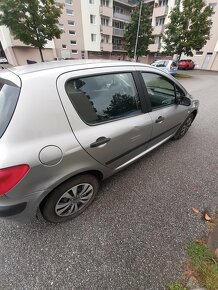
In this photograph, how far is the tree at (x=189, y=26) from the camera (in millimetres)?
13586

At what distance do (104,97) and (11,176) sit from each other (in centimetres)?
122

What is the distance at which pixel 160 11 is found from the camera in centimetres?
2744

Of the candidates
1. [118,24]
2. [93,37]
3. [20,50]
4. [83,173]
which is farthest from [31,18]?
[118,24]

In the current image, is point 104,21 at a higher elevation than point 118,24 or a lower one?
higher

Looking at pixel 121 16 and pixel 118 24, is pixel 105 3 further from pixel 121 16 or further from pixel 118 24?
pixel 118 24

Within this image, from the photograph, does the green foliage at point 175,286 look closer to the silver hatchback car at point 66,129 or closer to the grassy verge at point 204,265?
the grassy verge at point 204,265

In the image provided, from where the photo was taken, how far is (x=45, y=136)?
4.48 ft

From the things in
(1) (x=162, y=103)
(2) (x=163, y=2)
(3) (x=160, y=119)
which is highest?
(2) (x=163, y=2)

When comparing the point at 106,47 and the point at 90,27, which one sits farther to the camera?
the point at 106,47

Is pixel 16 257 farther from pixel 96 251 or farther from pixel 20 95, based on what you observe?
pixel 20 95

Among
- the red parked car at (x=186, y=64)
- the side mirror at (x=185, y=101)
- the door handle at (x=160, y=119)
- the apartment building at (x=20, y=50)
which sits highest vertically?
the side mirror at (x=185, y=101)

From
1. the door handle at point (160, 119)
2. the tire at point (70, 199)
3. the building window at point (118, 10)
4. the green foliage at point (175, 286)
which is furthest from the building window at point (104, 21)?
the green foliage at point (175, 286)

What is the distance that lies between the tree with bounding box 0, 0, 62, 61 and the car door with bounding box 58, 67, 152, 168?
1371 centimetres

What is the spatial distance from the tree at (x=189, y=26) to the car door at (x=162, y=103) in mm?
15334
